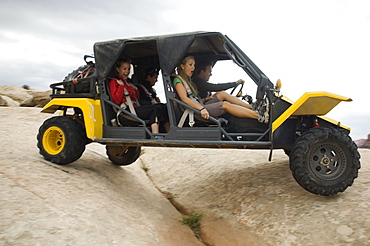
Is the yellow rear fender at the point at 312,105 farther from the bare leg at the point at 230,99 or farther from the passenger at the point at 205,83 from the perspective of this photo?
the passenger at the point at 205,83

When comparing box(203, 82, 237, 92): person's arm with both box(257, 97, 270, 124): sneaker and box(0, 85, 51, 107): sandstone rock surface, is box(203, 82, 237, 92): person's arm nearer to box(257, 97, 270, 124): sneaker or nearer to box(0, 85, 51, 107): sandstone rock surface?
box(257, 97, 270, 124): sneaker

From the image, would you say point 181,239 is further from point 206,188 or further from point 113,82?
point 113,82

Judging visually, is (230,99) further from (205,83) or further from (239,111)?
(205,83)

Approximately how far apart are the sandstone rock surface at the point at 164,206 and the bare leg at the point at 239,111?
55.4 inches

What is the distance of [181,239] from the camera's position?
5094 mm

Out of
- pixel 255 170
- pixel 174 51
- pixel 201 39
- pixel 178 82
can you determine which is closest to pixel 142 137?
pixel 178 82

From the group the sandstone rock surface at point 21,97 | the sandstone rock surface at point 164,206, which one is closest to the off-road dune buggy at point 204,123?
the sandstone rock surface at point 164,206

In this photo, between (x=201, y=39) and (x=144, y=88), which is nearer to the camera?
(x=201, y=39)

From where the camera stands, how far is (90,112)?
20.8ft

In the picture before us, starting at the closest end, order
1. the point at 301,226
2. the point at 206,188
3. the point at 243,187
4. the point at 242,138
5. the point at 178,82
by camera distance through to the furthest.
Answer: the point at 301,226
the point at 242,138
the point at 178,82
the point at 243,187
the point at 206,188

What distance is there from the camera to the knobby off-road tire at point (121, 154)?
27.3 ft

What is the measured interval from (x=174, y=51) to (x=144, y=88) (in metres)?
1.93

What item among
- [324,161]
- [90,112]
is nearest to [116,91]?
[90,112]

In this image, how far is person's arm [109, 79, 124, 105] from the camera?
6520 millimetres
